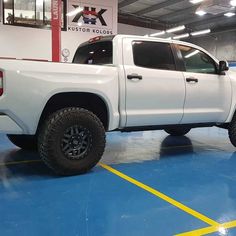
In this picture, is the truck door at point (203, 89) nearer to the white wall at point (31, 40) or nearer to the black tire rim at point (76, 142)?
the black tire rim at point (76, 142)

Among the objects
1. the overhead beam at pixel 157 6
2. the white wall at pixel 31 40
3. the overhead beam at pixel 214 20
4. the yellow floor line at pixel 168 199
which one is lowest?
the yellow floor line at pixel 168 199

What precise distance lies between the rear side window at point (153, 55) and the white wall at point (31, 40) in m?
9.16

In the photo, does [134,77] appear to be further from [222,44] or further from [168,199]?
[222,44]

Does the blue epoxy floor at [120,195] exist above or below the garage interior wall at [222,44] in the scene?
below

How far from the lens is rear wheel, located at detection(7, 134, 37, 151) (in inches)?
195

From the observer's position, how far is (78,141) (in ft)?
12.3

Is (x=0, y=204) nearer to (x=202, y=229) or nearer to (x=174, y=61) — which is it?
(x=202, y=229)

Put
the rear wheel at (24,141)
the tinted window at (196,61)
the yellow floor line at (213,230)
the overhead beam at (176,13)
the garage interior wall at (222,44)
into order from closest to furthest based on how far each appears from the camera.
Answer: the yellow floor line at (213,230) → the tinted window at (196,61) → the rear wheel at (24,141) → the overhead beam at (176,13) → the garage interior wall at (222,44)

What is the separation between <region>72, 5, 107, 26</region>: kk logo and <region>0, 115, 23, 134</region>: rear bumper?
413 inches

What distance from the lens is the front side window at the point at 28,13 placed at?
12.6 metres

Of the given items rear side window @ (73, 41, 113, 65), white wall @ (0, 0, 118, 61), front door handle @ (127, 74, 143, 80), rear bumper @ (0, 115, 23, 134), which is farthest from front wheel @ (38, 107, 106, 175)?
white wall @ (0, 0, 118, 61)

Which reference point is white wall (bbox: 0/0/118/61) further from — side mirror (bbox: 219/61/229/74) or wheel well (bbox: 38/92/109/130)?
wheel well (bbox: 38/92/109/130)

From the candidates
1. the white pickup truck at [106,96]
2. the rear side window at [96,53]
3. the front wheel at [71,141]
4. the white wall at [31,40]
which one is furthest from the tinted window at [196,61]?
the white wall at [31,40]

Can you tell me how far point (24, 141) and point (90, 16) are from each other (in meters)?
9.35
